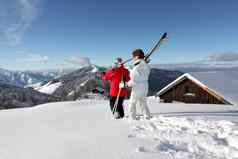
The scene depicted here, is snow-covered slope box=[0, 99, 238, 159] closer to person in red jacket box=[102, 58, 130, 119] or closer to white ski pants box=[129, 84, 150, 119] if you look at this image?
white ski pants box=[129, 84, 150, 119]

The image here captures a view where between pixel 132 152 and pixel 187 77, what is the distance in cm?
1930

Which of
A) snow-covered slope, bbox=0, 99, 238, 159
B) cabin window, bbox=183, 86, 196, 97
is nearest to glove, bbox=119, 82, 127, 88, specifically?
snow-covered slope, bbox=0, 99, 238, 159

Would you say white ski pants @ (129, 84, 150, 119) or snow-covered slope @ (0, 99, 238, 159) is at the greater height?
white ski pants @ (129, 84, 150, 119)

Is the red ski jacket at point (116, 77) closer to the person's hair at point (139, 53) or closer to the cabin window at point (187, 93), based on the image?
the person's hair at point (139, 53)

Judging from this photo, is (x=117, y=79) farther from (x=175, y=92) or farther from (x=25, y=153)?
(x=175, y=92)

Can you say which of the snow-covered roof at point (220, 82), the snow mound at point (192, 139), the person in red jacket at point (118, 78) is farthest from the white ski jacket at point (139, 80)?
the snow-covered roof at point (220, 82)

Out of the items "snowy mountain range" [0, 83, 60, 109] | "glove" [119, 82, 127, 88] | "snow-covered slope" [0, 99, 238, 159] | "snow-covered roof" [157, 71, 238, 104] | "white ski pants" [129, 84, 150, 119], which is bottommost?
"snowy mountain range" [0, 83, 60, 109]

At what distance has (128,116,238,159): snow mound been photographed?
3.51 meters

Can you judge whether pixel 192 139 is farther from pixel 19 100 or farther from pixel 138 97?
pixel 19 100

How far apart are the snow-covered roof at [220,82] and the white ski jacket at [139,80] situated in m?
11.4

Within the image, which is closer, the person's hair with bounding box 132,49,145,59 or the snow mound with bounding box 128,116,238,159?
the snow mound with bounding box 128,116,238,159

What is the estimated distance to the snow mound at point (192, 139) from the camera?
3508 mm

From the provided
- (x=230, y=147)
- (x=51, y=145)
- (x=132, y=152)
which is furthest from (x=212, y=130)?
(x=51, y=145)

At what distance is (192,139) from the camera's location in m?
4.23
